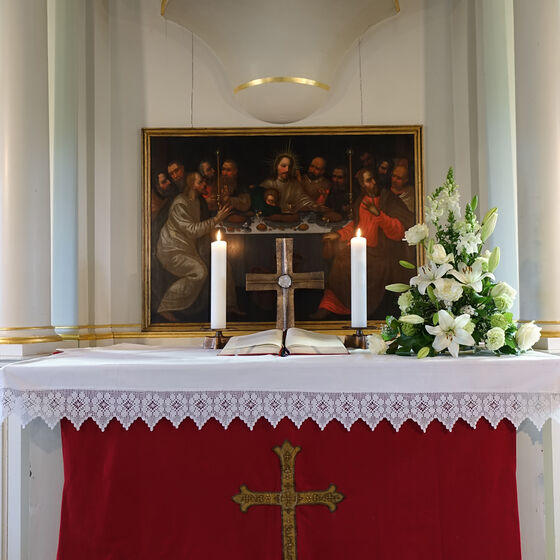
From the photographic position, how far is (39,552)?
2.78 metres

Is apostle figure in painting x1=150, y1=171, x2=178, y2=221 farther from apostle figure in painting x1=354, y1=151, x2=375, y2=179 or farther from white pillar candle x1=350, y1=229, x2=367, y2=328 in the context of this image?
white pillar candle x1=350, y1=229, x2=367, y2=328

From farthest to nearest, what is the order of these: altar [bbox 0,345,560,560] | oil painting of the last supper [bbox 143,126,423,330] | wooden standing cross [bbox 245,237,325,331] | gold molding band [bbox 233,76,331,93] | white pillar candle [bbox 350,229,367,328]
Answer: oil painting of the last supper [bbox 143,126,423,330], gold molding band [bbox 233,76,331,93], wooden standing cross [bbox 245,237,325,331], white pillar candle [bbox 350,229,367,328], altar [bbox 0,345,560,560]

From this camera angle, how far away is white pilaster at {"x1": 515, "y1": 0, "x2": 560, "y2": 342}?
3.05 meters

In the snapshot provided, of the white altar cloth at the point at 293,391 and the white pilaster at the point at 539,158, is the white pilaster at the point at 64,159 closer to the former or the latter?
the white altar cloth at the point at 293,391

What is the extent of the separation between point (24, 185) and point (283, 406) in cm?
174

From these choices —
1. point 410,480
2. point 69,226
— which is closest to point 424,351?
point 410,480

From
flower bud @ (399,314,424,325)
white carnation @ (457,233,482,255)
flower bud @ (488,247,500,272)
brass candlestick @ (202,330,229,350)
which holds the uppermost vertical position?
white carnation @ (457,233,482,255)

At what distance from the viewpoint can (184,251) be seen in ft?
14.1

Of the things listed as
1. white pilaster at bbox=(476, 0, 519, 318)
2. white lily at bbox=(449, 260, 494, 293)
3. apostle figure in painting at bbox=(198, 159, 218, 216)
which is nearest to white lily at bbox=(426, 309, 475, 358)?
white lily at bbox=(449, 260, 494, 293)

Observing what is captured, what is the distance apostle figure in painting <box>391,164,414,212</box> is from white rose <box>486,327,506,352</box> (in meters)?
1.89

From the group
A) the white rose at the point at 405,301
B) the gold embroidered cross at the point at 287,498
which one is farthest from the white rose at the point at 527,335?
the gold embroidered cross at the point at 287,498

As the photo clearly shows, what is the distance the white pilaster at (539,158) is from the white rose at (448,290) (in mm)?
629

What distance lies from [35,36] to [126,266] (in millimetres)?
1609

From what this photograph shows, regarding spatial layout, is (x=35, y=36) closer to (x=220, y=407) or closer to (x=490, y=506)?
(x=220, y=407)
